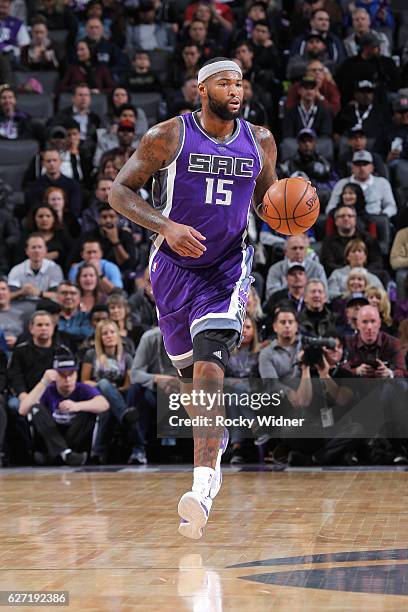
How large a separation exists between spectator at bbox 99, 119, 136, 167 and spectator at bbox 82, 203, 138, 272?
3.07ft

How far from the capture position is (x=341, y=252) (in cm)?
1148

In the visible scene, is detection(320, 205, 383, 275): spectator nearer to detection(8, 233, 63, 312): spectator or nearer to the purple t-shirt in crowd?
detection(8, 233, 63, 312): spectator

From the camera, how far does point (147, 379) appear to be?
32.2 feet

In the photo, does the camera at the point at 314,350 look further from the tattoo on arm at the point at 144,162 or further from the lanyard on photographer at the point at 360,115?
the lanyard on photographer at the point at 360,115

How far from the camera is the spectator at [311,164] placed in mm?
12414

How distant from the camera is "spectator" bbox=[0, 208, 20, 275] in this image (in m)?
12.2

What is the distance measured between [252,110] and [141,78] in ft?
6.60

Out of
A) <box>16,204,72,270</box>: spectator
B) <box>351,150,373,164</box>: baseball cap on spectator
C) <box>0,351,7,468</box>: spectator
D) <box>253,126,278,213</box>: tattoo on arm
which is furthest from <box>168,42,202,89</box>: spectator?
<box>253,126,278,213</box>: tattoo on arm

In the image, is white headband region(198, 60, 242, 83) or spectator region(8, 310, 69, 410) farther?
spectator region(8, 310, 69, 410)

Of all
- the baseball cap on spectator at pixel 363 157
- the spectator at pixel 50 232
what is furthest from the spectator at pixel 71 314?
the baseball cap on spectator at pixel 363 157

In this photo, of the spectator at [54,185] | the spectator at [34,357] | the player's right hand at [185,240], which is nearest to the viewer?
the player's right hand at [185,240]

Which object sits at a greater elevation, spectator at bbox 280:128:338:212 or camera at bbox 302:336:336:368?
spectator at bbox 280:128:338:212

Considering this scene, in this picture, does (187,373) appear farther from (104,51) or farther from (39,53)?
(39,53)

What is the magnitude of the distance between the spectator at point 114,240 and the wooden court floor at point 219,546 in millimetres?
4116
